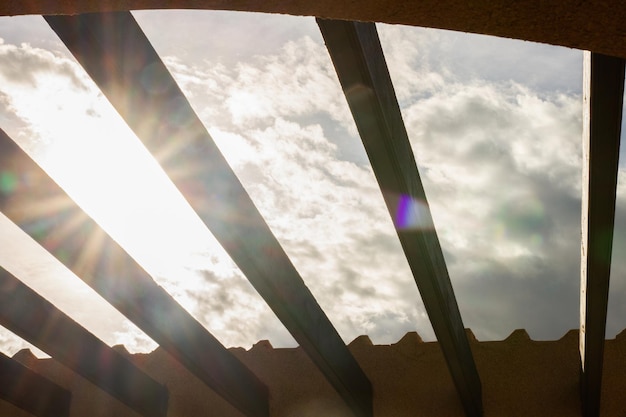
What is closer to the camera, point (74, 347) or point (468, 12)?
point (468, 12)

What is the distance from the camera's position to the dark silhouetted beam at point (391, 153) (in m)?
2.55

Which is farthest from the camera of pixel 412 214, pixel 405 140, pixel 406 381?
pixel 406 381

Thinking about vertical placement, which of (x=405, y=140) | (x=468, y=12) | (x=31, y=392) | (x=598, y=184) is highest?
(x=405, y=140)

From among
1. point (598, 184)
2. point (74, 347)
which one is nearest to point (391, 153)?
point (598, 184)

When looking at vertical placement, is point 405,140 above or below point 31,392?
above

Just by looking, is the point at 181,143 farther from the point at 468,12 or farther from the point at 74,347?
the point at 74,347

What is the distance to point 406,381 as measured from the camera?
7293mm

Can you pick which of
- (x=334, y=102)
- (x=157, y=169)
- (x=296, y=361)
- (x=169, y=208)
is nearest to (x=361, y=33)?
(x=334, y=102)

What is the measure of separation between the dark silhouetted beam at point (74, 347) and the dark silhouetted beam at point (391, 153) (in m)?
3.39

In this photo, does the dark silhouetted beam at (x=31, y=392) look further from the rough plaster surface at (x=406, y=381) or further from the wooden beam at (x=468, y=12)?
the wooden beam at (x=468, y=12)

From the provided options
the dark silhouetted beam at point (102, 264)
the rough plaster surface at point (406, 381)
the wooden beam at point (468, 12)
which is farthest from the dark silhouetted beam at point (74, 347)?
the wooden beam at point (468, 12)

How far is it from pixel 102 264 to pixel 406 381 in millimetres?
4441

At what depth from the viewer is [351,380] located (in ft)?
22.0

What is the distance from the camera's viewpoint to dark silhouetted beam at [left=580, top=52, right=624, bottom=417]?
8.75ft
